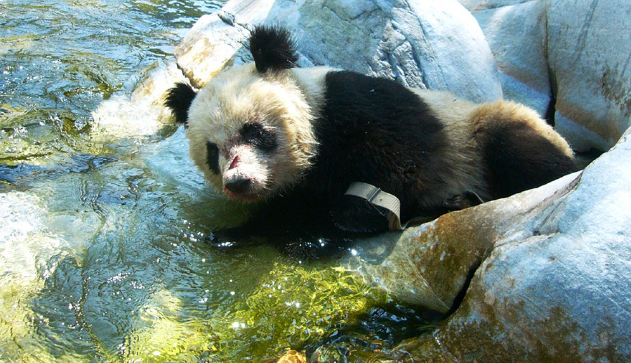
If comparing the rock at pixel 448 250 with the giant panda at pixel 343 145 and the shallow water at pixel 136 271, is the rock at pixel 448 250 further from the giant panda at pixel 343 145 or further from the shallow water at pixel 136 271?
the giant panda at pixel 343 145

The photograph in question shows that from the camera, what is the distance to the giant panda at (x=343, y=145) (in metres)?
3.79

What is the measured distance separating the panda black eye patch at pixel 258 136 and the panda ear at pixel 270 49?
0.58 m

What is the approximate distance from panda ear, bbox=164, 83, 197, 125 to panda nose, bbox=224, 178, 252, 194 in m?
1.30

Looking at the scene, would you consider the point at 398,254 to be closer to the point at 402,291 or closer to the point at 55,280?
the point at 402,291

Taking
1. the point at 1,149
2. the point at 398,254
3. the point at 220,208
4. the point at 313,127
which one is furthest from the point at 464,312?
the point at 1,149

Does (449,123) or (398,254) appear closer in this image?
(398,254)

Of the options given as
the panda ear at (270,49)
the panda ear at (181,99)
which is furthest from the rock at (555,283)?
the panda ear at (181,99)

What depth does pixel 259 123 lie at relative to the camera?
12.3 feet

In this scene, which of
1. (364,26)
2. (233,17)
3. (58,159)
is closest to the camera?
(58,159)

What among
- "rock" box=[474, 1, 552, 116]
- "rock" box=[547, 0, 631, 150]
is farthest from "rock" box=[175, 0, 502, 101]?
"rock" box=[547, 0, 631, 150]

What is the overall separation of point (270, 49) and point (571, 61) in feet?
12.4

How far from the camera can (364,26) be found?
557 cm

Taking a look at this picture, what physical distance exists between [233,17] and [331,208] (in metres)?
4.39

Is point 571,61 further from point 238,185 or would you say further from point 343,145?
point 238,185
